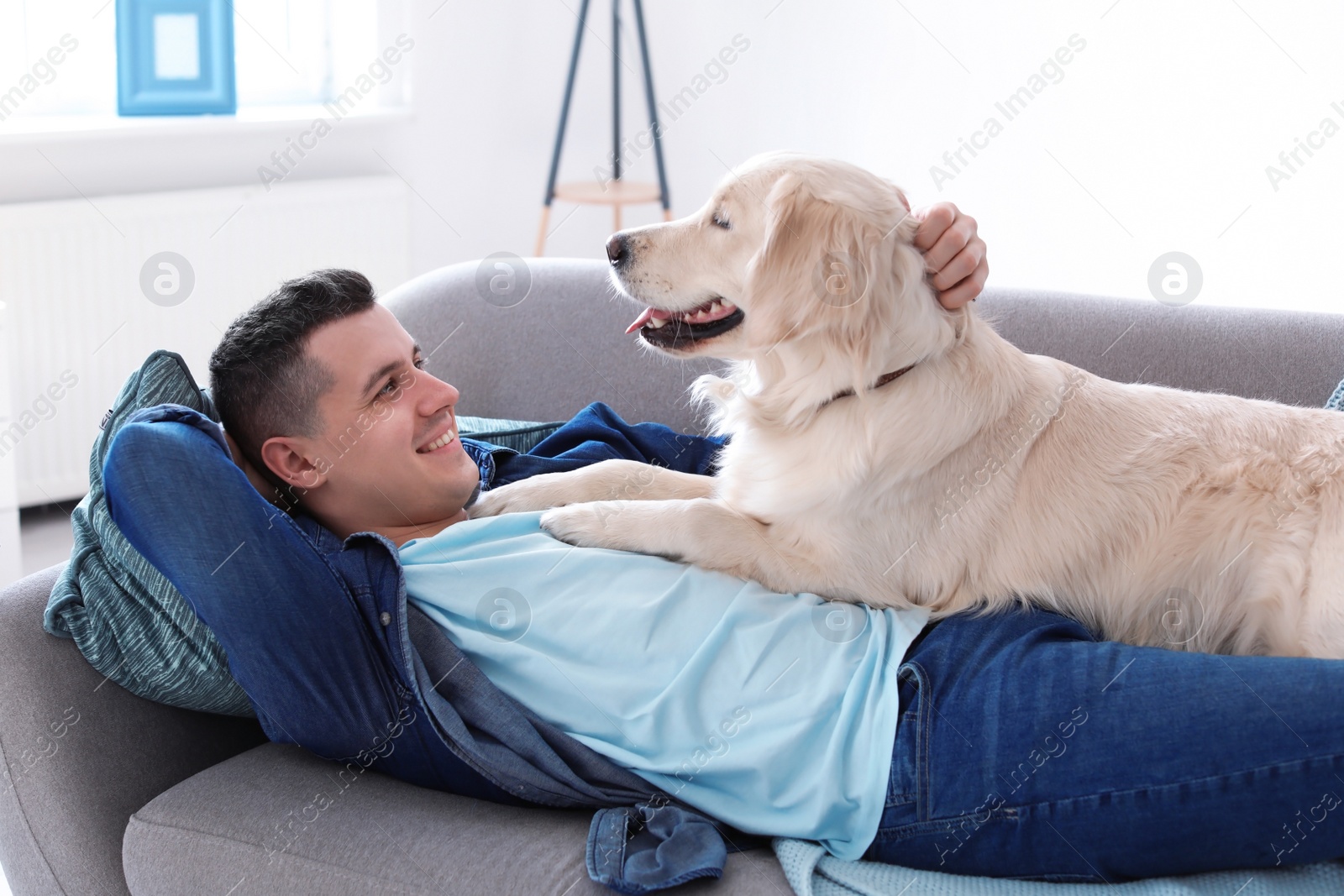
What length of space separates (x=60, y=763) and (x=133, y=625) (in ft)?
0.60

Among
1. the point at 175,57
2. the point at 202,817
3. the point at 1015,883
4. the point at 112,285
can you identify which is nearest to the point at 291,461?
the point at 202,817

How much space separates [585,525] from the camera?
1.56 m

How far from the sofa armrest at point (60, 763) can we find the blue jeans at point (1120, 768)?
0.95 meters

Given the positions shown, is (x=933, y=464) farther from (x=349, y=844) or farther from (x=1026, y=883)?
(x=349, y=844)

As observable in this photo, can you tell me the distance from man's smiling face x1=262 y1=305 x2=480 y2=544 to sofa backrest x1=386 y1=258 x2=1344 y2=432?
0.67 meters

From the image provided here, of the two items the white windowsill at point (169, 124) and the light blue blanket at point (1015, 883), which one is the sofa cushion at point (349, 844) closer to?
the light blue blanket at point (1015, 883)

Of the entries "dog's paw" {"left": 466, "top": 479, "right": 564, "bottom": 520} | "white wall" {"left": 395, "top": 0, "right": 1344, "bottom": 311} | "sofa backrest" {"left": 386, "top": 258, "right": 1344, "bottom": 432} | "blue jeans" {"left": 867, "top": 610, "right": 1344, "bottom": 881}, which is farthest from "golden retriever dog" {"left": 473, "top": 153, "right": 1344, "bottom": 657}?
"white wall" {"left": 395, "top": 0, "right": 1344, "bottom": 311}

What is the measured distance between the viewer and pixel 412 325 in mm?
2322

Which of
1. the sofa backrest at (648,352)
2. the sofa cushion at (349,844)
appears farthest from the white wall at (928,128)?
the sofa cushion at (349,844)

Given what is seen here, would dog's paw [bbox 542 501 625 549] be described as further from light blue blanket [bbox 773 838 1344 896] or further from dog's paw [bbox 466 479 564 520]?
light blue blanket [bbox 773 838 1344 896]

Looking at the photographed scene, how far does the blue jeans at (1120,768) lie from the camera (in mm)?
1229

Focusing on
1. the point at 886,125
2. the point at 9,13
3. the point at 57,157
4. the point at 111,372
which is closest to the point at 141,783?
the point at 111,372

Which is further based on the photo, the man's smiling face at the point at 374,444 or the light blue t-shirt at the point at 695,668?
the man's smiling face at the point at 374,444

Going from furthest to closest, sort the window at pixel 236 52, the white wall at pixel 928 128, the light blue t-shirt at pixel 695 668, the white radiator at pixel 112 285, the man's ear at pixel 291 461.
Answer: the window at pixel 236 52 → the white wall at pixel 928 128 → the white radiator at pixel 112 285 → the man's ear at pixel 291 461 → the light blue t-shirt at pixel 695 668
